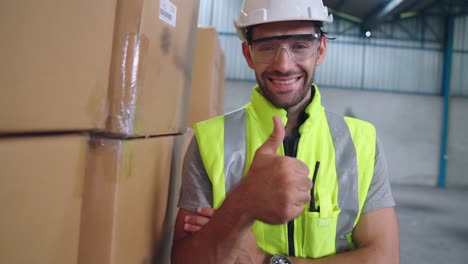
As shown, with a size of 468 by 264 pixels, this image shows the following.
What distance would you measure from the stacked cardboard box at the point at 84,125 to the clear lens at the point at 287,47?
0.31 meters

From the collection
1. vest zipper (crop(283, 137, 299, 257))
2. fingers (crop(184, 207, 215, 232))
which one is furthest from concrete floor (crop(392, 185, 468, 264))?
fingers (crop(184, 207, 215, 232))

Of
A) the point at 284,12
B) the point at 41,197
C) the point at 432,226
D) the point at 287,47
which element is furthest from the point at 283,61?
the point at 432,226

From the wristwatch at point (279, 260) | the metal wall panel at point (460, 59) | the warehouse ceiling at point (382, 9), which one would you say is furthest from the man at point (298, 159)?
the metal wall panel at point (460, 59)

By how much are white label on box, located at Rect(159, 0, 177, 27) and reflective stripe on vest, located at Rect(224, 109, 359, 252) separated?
411mm

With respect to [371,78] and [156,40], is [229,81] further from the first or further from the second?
[156,40]

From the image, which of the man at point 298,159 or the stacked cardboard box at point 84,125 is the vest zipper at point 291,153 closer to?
the man at point 298,159

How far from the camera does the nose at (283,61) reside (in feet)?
3.82

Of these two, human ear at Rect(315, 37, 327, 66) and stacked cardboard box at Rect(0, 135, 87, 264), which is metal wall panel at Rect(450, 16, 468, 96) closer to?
human ear at Rect(315, 37, 327, 66)

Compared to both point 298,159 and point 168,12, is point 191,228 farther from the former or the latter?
point 168,12

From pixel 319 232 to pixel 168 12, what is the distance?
79 cm

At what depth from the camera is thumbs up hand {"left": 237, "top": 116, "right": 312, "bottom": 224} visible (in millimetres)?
790

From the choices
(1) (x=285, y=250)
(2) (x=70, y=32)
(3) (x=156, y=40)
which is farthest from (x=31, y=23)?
(1) (x=285, y=250)

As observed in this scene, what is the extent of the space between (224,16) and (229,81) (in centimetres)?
172

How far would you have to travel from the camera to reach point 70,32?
0.57 meters
